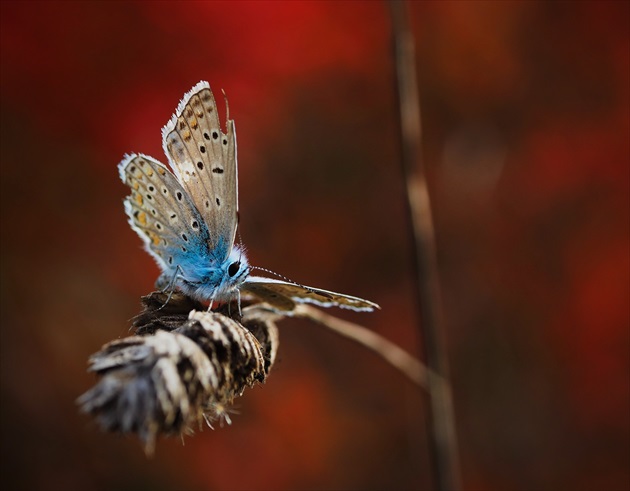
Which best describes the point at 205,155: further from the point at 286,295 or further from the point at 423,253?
the point at 423,253

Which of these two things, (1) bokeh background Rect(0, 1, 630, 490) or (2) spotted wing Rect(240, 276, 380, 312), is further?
(1) bokeh background Rect(0, 1, 630, 490)

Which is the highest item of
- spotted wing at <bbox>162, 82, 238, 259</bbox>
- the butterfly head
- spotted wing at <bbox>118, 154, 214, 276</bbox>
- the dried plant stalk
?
spotted wing at <bbox>162, 82, 238, 259</bbox>

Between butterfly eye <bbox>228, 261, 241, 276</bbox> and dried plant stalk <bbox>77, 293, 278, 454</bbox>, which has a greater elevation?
butterfly eye <bbox>228, 261, 241, 276</bbox>

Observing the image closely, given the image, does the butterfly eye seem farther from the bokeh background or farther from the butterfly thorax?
the bokeh background

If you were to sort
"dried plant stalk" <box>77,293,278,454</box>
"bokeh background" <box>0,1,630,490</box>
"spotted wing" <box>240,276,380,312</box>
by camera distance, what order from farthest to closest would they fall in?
"bokeh background" <box>0,1,630,490</box>
"spotted wing" <box>240,276,380,312</box>
"dried plant stalk" <box>77,293,278,454</box>

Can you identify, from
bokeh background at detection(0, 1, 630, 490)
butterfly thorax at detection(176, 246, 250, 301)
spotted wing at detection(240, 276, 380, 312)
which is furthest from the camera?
bokeh background at detection(0, 1, 630, 490)

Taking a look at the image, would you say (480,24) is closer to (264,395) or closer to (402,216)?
(402,216)

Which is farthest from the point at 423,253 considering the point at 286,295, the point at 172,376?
the point at 172,376

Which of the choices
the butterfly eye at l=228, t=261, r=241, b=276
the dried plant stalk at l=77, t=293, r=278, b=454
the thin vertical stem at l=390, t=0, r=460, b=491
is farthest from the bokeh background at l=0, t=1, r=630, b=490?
the dried plant stalk at l=77, t=293, r=278, b=454
